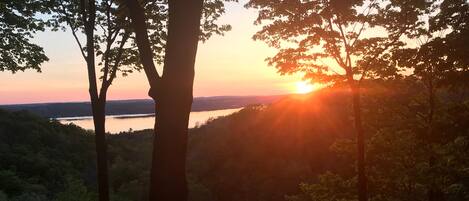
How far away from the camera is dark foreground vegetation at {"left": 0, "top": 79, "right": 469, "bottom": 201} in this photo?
21.3 metres

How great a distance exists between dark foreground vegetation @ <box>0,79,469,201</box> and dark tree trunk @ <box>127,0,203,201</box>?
10.9 m

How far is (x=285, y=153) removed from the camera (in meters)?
63.2

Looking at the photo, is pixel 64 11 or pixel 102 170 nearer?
pixel 102 170

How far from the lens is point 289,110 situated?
7312 cm

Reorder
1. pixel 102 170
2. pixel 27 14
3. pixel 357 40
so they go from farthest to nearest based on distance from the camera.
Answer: pixel 357 40 < pixel 27 14 < pixel 102 170

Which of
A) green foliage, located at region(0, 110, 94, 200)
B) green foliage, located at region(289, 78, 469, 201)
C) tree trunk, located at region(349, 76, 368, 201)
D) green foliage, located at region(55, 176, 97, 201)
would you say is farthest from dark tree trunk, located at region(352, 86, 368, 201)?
green foliage, located at region(0, 110, 94, 200)

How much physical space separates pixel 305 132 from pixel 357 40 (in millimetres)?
46937

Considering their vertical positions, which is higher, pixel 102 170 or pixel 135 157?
→ pixel 102 170

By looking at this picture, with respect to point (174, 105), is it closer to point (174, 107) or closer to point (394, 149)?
point (174, 107)

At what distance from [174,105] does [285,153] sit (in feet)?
190

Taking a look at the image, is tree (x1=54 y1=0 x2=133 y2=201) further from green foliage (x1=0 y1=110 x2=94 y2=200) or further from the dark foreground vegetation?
green foliage (x1=0 y1=110 x2=94 y2=200)

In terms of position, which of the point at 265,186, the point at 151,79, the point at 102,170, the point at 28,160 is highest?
the point at 151,79

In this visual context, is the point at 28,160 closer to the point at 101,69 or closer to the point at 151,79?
the point at 101,69

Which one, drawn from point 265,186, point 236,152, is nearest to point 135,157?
point 236,152
